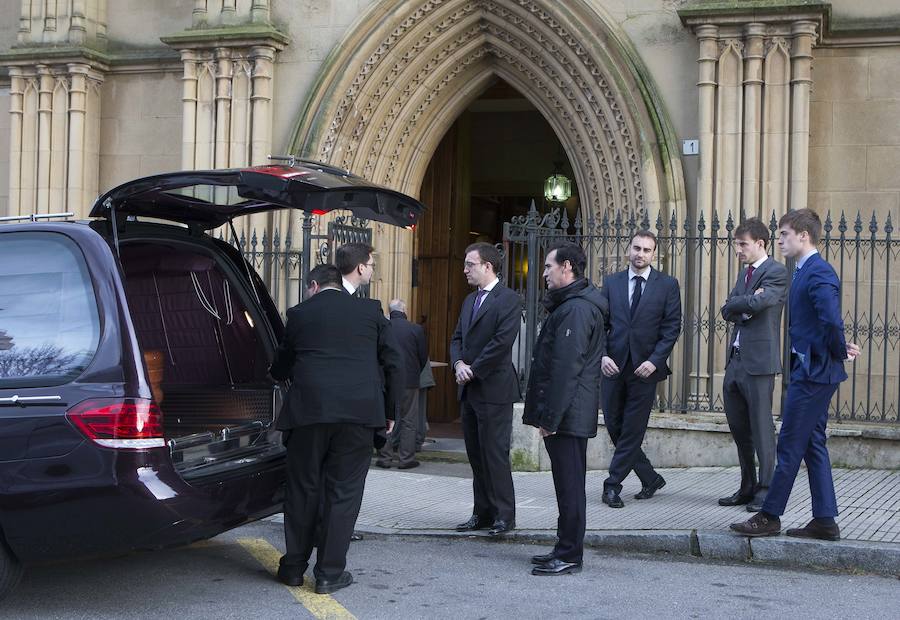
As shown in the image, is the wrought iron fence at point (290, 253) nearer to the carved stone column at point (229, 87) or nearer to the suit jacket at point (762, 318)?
the carved stone column at point (229, 87)

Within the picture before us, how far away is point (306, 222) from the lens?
416 inches

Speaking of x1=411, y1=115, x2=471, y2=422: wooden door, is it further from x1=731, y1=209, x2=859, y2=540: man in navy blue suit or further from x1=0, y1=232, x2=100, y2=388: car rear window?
x1=0, y1=232, x2=100, y2=388: car rear window

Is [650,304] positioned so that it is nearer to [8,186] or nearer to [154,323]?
[154,323]

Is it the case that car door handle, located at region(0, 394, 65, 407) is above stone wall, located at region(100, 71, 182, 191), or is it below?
below

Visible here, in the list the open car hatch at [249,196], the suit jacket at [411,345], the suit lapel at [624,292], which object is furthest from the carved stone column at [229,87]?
the open car hatch at [249,196]

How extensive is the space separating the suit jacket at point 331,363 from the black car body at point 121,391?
45 centimetres

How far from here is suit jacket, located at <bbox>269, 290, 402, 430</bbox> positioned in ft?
18.2

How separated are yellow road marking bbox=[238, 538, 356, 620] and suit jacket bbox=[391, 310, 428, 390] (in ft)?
14.5

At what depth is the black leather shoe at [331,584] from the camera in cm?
566

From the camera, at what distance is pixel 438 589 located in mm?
5836

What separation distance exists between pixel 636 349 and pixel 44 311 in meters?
4.01

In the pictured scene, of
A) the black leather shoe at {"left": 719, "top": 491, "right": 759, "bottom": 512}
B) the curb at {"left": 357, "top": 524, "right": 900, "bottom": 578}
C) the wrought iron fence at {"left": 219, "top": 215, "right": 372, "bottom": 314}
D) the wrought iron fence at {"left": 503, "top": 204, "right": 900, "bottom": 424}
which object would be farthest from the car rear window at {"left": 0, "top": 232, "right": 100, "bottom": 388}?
the wrought iron fence at {"left": 219, "top": 215, "right": 372, "bottom": 314}

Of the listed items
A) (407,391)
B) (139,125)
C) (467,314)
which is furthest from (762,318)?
(139,125)

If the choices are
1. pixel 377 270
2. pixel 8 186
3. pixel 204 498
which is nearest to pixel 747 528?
pixel 204 498
